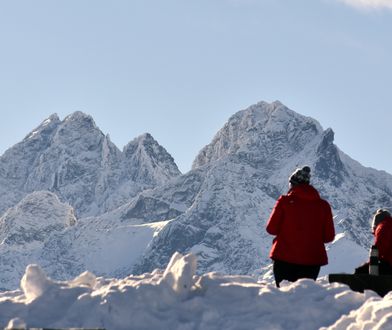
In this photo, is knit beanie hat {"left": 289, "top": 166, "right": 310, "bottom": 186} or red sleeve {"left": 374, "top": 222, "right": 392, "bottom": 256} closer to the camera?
knit beanie hat {"left": 289, "top": 166, "right": 310, "bottom": 186}

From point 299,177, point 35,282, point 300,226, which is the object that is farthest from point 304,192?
point 35,282

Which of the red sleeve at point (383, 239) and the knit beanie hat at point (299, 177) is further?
the red sleeve at point (383, 239)

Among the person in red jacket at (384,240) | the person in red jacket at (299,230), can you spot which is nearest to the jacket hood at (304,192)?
the person in red jacket at (299,230)

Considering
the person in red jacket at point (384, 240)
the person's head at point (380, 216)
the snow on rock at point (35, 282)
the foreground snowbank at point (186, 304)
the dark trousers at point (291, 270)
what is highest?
the person's head at point (380, 216)

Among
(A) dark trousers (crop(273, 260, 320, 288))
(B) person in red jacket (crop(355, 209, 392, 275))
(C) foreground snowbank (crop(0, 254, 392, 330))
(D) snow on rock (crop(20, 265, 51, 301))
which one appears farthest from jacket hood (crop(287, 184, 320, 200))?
(D) snow on rock (crop(20, 265, 51, 301))

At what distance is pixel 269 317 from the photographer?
1376 centimetres

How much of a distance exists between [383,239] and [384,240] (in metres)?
0.02

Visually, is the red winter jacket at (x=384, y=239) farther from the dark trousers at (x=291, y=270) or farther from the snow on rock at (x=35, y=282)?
the snow on rock at (x=35, y=282)

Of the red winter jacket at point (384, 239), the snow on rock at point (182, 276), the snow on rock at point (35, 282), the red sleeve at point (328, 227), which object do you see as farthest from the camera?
the red winter jacket at point (384, 239)

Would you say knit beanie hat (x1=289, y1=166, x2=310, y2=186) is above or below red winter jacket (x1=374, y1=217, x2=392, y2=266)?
above

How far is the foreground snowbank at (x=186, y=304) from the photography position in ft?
44.2

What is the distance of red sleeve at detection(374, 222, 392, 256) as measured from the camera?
1723 cm

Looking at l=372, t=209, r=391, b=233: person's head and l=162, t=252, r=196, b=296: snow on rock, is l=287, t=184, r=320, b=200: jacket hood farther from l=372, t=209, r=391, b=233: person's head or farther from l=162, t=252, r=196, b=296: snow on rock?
l=162, t=252, r=196, b=296: snow on rock

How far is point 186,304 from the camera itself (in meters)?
14.0
